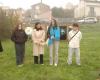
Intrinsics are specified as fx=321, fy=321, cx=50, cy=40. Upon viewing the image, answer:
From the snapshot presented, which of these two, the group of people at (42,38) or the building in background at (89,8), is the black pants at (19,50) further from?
the building in background at (89,8)

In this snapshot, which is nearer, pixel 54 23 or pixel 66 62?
A: pixel 54 23

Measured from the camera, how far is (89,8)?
3666 inches

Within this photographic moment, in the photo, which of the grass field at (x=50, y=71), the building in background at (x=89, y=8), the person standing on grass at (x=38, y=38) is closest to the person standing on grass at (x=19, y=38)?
the person standing on grass at (x=38, y=38)

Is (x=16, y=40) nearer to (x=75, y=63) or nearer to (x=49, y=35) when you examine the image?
(x=49, y=35)

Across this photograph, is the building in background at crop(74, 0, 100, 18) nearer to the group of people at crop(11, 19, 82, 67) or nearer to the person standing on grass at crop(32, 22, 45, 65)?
the group of people at crop(11, 19, 82, 67)

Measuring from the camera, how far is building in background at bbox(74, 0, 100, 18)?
92.1 meters

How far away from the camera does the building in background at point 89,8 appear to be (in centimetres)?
9206

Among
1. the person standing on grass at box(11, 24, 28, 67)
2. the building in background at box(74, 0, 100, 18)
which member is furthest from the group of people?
the building in background at box(74, 0, 100, 18)

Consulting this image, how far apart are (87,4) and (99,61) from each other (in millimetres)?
79460

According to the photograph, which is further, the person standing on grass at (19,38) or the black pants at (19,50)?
the black pants at (19,50)

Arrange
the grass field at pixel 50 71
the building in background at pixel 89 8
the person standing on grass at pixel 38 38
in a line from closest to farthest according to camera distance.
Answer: the grass field at pixel 50 71, the person standing on grass at pixel 38 38, the building in background at pixel 89 8

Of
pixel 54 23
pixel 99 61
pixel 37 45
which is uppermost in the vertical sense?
pixel 54 23

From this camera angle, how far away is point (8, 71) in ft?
40.0

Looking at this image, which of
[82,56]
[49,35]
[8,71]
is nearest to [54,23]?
[49,35]
